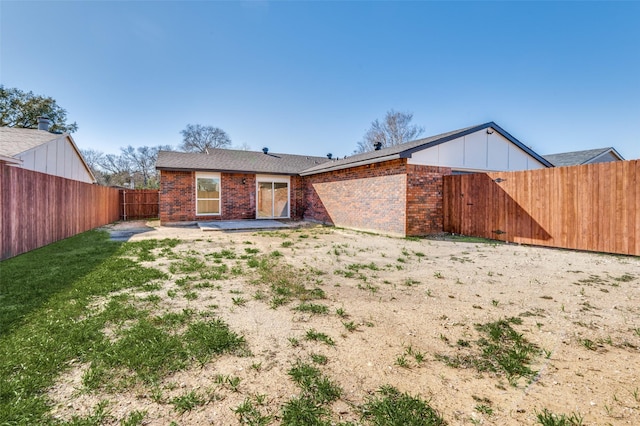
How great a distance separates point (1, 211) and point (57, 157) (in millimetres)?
10159

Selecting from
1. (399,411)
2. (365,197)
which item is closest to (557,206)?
(365,197)

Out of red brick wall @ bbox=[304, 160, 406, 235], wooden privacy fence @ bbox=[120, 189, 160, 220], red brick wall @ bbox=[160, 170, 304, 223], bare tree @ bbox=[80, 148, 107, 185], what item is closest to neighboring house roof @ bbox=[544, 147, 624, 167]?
red brick wall @ bbox=[304, 160, 406, 235]

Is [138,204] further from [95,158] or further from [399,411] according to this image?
[95,158]

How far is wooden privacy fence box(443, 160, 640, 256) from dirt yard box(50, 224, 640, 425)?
3.86 feet

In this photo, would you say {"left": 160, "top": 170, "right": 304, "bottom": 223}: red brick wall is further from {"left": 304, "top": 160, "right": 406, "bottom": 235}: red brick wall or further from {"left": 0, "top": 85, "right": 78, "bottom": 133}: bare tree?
{"left": 0, "top": 85, "right": 78, "bottom": 133}: bare tree

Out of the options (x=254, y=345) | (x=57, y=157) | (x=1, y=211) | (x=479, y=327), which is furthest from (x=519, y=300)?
(x=57, y=157)

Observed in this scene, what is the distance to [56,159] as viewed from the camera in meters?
13.0

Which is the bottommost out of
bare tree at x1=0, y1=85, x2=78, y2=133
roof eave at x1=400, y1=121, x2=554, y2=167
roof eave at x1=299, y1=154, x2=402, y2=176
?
roof eave at x1=299, y1=154, x2=402, y2=176

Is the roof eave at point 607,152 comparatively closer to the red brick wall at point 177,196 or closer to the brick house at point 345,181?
the brick house at point 345,181

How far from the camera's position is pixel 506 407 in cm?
174

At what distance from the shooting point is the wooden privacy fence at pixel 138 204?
17.1 m

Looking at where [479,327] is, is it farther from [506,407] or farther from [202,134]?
[202,134]

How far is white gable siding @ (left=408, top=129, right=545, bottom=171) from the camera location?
9.52 metres

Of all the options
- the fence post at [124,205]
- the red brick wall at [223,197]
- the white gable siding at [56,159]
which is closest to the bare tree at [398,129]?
the red brick wall at [223,197]
